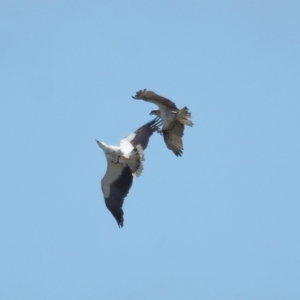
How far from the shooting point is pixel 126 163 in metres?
29.8

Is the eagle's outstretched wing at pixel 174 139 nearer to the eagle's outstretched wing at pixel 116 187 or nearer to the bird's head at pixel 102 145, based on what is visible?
the eagle's outstretched wing at pixel 116 187

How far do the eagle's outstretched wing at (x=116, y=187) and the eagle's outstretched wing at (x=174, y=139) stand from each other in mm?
1460

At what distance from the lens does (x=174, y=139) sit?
30578mm

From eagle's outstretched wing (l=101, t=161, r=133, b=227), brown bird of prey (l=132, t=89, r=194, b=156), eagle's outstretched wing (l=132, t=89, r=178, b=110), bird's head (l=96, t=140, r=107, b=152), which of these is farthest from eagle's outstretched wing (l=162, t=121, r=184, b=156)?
bird's head (l=96, t=140, r=107, b=152)

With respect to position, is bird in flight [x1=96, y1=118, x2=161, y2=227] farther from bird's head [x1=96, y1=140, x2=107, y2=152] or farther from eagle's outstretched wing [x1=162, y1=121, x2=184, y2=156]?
eagle's outstretched wing [x1=162, y1=121, x2=184, y2=156]

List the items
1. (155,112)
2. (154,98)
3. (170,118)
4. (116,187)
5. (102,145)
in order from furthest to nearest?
(155,112), (116,187), (170,118), (102,145), (154,98)

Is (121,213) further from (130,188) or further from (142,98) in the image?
(142,98)

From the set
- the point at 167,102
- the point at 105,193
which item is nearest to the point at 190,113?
the point at 167,102

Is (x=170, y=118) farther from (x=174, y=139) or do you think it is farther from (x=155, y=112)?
(x=174, y=139)

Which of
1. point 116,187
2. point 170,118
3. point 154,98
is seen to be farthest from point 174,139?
point 116,187

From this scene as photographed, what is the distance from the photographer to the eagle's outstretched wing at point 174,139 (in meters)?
30.4

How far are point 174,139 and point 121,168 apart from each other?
1.66 m

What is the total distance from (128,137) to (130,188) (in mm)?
1415

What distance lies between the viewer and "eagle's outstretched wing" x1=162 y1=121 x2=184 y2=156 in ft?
99.7
